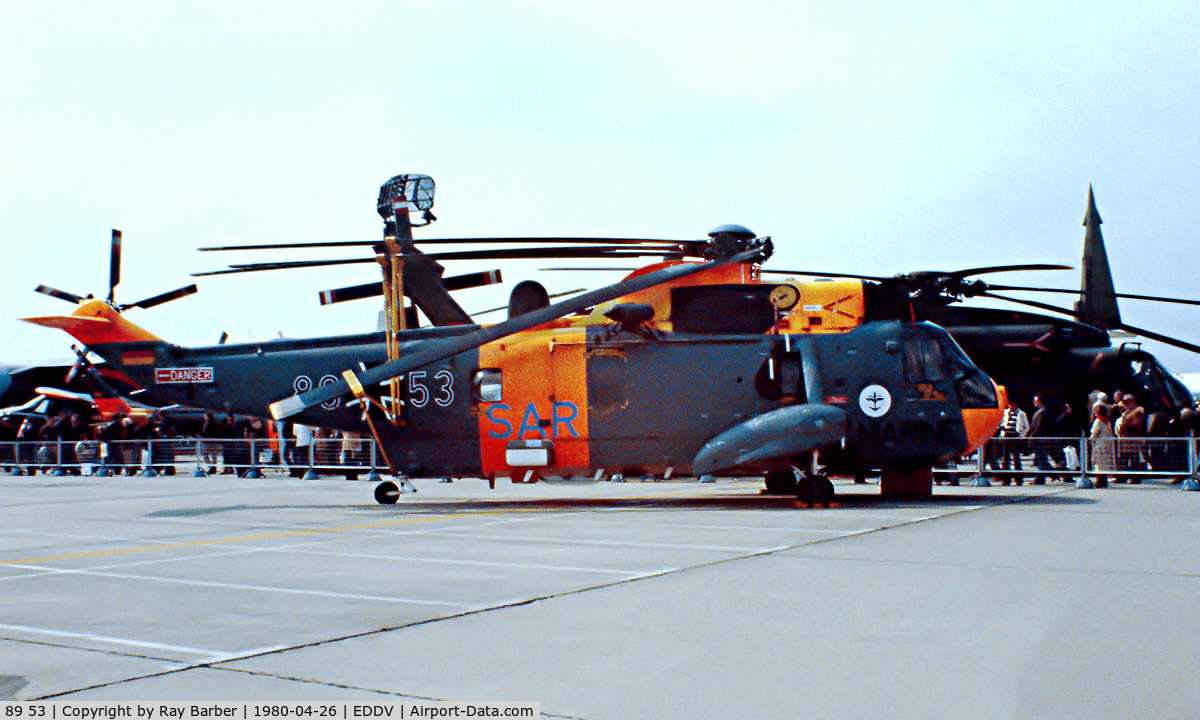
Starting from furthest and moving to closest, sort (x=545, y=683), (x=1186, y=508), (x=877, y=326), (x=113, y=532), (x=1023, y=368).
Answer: (x=1023, y=368), (x=877, y=326), (x=1186, y=508), (x=113, y=532), (x=545, y=683)

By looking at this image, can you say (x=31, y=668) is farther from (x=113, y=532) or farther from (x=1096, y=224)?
(x=1096, y=224)

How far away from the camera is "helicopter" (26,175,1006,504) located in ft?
47.3

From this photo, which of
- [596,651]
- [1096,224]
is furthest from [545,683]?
[1096,224]

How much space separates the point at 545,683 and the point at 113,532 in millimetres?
8895

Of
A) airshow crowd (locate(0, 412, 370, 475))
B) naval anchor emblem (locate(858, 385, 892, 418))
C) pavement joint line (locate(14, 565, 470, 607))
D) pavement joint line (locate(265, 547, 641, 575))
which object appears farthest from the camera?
airshow crowd (locate(0, 412, 370, 475))

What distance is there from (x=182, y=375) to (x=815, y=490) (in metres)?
10.0

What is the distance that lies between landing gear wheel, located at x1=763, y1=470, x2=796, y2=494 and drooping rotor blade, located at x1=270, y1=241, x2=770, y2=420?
379 cm

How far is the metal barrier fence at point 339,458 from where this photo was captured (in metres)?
19.0

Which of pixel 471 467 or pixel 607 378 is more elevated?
pixel 607 378

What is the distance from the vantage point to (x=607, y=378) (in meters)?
15.2

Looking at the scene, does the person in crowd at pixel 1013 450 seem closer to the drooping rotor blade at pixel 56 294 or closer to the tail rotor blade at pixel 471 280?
the tail rotor blade at pixel 471 280

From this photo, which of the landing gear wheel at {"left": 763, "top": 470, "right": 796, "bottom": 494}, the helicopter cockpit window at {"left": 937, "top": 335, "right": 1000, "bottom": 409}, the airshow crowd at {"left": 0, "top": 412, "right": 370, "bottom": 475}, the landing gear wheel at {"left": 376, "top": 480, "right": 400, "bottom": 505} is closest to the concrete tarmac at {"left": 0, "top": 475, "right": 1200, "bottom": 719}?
the helicopter cockpit window at {"left": 937, "top": 335, "right": 1000, "bottom": 409}

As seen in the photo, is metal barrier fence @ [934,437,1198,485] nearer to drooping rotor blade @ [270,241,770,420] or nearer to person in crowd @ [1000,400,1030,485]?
person in crowd @ [1000,400,1030,485]

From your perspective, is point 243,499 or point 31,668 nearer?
point 31,668
